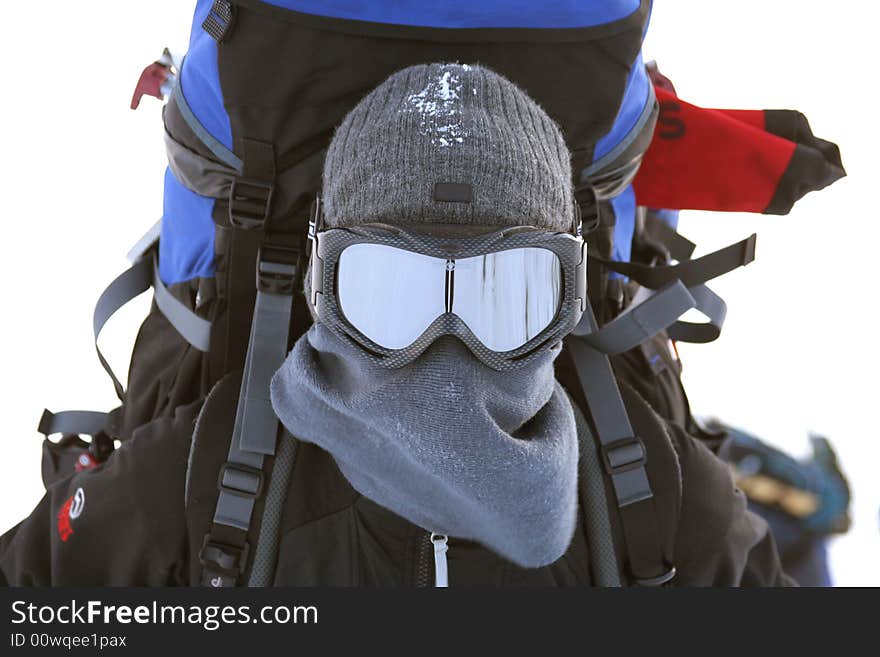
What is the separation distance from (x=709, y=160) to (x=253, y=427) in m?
1.12

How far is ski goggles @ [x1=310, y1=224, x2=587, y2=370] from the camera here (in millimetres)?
1691

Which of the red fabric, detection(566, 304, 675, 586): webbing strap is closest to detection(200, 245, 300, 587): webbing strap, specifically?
detection(566, 304, 675, 586): webbing strap

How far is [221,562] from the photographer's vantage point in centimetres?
193

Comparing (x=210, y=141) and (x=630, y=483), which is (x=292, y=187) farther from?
(x=630, y=483)

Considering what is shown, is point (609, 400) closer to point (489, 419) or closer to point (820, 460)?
point (489, 419)

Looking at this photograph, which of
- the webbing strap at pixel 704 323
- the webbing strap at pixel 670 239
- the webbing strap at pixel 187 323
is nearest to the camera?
the webbing strap at pixel 187 323

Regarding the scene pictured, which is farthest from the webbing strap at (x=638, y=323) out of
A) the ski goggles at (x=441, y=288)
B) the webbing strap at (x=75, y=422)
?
the webbing strap at (x=75, y=422)

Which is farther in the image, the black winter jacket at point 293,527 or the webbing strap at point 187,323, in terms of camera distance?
the webbing strap at point 187,323

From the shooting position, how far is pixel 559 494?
5.93ft

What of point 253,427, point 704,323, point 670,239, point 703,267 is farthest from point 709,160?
point 253,427

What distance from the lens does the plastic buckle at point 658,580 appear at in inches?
79.6

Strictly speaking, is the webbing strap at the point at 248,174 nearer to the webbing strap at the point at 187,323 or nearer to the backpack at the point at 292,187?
the backpack at the point at 292,187

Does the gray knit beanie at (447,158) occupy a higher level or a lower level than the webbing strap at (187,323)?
higher

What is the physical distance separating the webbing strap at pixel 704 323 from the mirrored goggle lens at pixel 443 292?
0.74m
